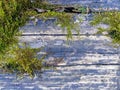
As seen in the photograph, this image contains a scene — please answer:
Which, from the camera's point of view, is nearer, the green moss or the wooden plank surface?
the green moss

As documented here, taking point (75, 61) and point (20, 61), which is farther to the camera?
point (75, 61)

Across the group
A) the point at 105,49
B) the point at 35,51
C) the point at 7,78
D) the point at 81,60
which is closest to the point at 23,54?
the point at 35,51

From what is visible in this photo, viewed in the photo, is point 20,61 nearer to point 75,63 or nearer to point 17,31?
point 17,31

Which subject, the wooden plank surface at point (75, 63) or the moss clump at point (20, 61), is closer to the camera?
the moss clump at point (20, 61)

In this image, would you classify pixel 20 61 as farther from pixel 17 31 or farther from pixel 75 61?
pixel 75 61

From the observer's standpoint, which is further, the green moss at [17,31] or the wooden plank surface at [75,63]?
the wooden plank surface at [75,63]

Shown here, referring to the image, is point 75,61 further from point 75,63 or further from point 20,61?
point 20,61

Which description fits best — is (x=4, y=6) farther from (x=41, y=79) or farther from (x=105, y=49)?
(x=105, y=49)

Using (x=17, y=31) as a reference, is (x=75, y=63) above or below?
below

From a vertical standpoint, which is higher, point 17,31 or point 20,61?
point 17,31

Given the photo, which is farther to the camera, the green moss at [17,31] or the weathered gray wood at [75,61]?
the weathered gray wood at [75,61]

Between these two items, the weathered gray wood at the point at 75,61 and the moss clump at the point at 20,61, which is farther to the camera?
the weathered gray wood at the point at 75,61

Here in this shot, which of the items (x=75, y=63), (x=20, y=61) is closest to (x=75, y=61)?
(x=75, y=63)

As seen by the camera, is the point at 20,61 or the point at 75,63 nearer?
the point at 20,61
